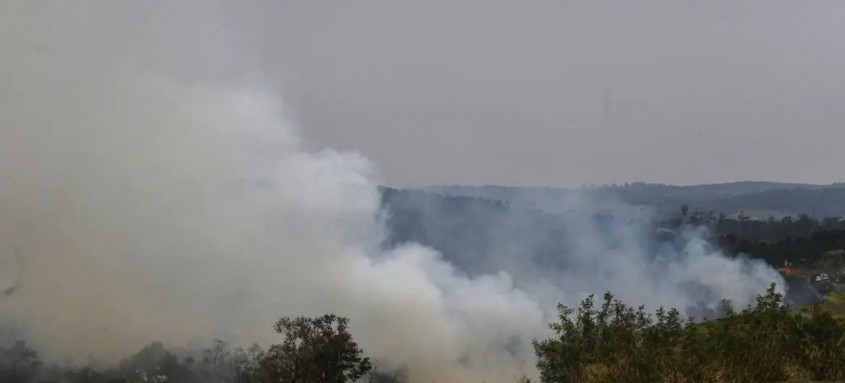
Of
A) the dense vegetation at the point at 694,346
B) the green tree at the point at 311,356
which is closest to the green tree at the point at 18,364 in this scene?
the green tree at the point at 311,356

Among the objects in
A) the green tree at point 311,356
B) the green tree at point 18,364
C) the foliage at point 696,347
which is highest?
the foliage at point 696,347

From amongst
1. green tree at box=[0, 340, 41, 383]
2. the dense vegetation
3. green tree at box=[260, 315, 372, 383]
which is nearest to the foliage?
the dense vegetation

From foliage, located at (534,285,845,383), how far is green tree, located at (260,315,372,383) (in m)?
27.5

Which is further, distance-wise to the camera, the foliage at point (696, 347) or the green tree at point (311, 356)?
the green tree at point (311, 356)

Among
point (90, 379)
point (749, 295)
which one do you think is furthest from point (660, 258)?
point (90, 379)

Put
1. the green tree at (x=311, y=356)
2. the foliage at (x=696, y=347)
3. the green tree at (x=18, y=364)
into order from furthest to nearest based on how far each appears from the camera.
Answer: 1. the green tree at (x=18, y=364)
2. the green tree at (x=311, y=356)
3. the foliage at (x=696, y=347)

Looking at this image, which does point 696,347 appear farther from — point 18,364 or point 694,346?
point 18,364

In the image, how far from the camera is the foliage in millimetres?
12430

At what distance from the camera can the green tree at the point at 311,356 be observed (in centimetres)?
4344

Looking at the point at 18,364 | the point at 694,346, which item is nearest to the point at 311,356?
the point at 694,346

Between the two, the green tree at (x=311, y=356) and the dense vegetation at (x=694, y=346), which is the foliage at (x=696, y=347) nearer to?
the dense vegetation at (x=694, y=346)

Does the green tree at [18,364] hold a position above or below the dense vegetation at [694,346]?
below

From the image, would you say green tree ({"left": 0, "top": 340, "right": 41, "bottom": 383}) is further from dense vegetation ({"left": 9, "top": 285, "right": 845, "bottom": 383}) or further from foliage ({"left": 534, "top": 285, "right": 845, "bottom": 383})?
foliage ({"left": 534, "top": 285, "right": 845, "bottom": 383})

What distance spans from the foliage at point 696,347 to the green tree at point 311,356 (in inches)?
1083
